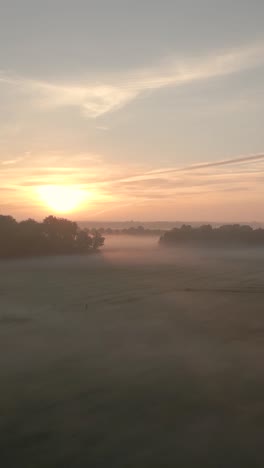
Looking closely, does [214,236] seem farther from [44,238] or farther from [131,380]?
[131,380]

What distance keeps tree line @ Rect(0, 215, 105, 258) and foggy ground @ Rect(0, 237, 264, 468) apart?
2120cm

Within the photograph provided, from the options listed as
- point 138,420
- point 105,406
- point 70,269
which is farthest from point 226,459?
point 70,269

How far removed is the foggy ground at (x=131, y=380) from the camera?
730cm

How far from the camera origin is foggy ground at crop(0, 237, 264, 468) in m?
7.30

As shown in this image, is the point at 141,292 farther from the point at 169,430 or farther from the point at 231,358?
the point at 169,430

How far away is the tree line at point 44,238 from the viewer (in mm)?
41719

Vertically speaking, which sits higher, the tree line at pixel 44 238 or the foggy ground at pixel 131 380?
the tree line at pixel 44 238

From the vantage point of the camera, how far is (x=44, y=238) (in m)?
44.4

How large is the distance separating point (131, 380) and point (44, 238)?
35625 mm

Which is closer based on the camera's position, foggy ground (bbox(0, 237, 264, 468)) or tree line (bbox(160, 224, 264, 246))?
foggy ground (bbox(0, 237, 264, 468))

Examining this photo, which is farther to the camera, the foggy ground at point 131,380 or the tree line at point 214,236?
the tree line at point 214,236

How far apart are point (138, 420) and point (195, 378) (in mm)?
2497

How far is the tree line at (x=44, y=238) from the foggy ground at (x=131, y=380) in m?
21.2

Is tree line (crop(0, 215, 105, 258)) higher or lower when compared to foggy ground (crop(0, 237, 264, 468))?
higher
